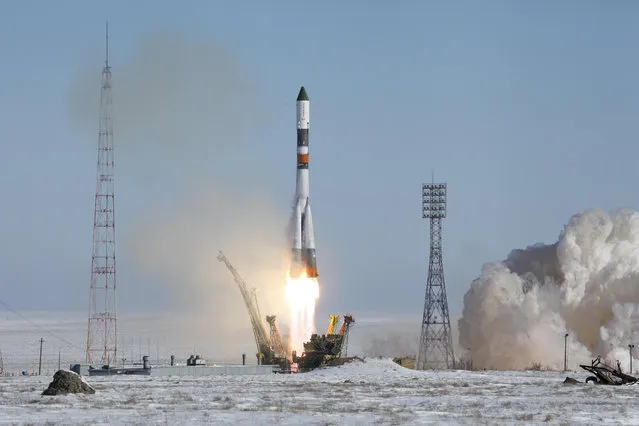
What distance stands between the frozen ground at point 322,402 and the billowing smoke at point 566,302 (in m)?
34.6

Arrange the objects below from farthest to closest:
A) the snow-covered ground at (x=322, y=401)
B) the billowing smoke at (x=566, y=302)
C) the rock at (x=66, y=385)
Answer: the billowing smoke at (x=566, y=302), the rock at (x=66, y=385), the snow-covered ground at (x=322, y=401)

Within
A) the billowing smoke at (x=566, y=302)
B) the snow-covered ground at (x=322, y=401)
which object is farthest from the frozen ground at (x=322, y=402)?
the billowing smoke at (x=566, y=302)

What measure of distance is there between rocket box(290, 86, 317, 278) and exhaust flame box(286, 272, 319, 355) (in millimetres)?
968

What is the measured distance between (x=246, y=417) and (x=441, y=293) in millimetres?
82813

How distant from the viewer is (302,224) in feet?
506

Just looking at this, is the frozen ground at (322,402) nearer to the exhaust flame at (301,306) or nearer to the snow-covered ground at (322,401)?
the snow-covered ground at (322,401)

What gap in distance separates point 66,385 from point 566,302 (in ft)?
282

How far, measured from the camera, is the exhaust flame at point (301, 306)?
507 feet

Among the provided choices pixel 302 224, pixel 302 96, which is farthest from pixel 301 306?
pixel 302 96

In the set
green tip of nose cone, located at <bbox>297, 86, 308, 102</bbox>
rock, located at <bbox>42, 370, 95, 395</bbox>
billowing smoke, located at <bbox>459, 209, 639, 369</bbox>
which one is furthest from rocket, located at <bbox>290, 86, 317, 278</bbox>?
rock, located at <bbox>42, 370, 95, 395</bbox>

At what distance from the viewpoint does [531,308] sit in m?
162

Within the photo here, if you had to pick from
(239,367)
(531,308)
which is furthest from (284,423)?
(531,308)

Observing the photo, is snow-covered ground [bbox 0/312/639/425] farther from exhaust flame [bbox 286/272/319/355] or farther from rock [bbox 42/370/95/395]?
exhaust flame [bbox 286/272/319/355]

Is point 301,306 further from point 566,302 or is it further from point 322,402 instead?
point 322,402
